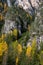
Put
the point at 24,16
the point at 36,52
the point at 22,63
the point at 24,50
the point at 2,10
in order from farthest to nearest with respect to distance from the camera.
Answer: the point at 2,10, the point at 24,16, the point at 24,50, the point at 36,52, the point at 22,63

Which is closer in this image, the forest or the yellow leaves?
the forest

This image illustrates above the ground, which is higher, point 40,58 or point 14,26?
point 14,26

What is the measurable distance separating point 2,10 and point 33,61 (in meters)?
83.6

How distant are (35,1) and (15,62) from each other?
6760cm

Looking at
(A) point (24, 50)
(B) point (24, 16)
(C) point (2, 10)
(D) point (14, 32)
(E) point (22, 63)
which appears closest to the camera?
(E) point (22, 63)

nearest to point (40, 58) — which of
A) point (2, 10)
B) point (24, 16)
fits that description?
point (24, 16)

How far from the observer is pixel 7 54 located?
334ft

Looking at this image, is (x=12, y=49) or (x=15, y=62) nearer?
(x=15, y=62)

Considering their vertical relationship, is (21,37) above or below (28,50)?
above

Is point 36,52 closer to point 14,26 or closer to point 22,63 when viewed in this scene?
point 22,63

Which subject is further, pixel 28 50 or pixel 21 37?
pixel 21 37

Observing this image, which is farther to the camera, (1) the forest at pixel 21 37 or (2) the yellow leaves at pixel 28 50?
(2) the yellow leaves at pixel 28 50

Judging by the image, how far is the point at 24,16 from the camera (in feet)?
512

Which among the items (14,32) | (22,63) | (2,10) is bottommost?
(22,63)
